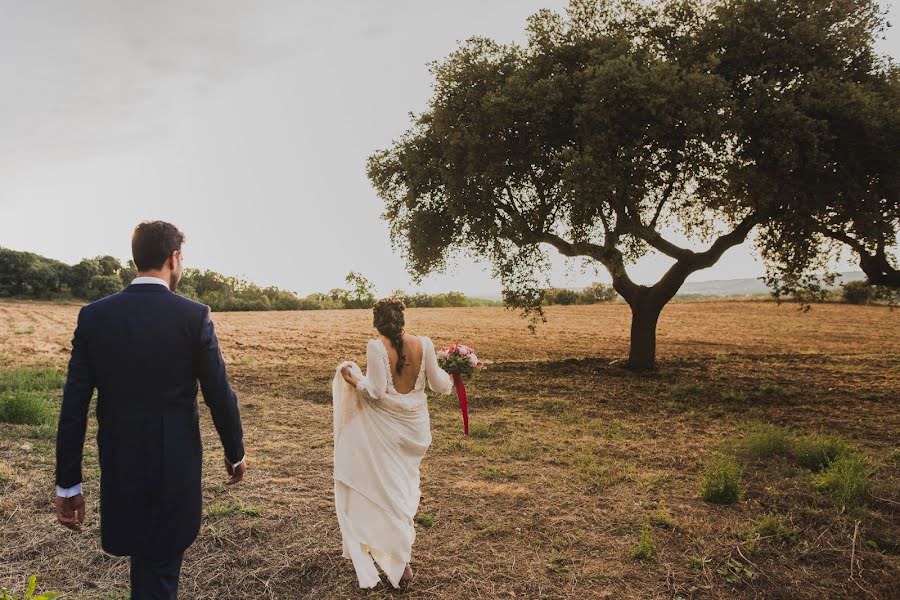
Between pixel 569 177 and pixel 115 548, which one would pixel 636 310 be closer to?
pixel 569 177

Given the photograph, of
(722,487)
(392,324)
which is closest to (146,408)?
(392,324)

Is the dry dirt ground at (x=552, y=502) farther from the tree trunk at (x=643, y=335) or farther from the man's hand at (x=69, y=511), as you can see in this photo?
the man's hand at (x=69, y=511)

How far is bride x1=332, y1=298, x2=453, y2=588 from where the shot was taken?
5.38 metres

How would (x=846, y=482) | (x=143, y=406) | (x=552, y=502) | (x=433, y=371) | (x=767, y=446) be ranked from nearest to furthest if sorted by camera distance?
(x=143, y=406) → (x=433, y=371) → (x=846, y=482) → (x=552, y=502) → (x=767, y=446)

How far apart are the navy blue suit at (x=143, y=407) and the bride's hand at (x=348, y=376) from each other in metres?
1.96

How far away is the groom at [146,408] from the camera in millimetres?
3326

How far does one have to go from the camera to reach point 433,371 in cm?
561

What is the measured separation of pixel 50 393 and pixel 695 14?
1887cm

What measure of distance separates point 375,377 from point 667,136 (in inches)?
478

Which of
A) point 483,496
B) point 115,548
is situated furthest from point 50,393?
point 115,548

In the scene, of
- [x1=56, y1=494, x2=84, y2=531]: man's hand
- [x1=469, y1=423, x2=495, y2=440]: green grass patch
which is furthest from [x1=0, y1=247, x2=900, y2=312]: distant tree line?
[x1=56, y1=494, x2=84, y2=531]: man's hand

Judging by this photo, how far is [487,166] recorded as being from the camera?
16.8 metres

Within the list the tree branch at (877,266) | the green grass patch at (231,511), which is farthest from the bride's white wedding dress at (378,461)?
the tree branch at (877,266)

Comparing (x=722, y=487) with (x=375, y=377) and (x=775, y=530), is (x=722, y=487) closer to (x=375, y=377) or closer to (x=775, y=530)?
(x=775, y=530)
